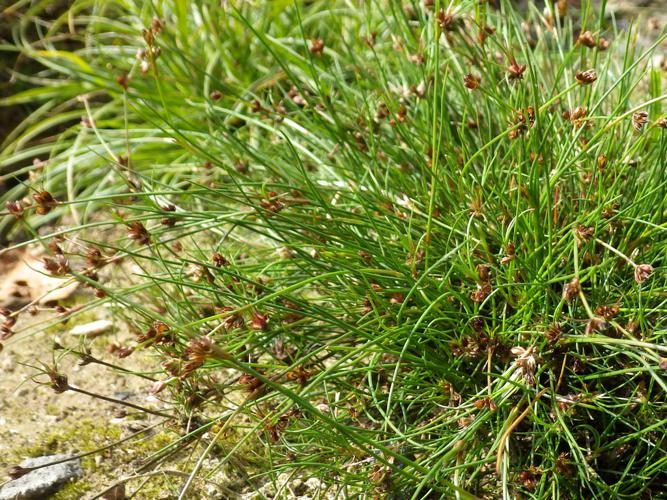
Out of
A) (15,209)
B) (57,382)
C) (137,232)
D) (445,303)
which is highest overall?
(15,209)

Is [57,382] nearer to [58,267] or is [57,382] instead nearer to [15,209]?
[58,267]

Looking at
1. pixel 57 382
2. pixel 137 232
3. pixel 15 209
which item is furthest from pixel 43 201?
pixel 57 382

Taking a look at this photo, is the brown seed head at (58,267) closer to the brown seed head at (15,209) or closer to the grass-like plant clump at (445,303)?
the grass-like plant clump at (445,303)

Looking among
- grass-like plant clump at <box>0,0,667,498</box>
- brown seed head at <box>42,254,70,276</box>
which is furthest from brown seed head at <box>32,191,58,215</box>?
brown seed head at <box>42,254,70,276</box>

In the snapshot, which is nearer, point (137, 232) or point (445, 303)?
point (137, 232)

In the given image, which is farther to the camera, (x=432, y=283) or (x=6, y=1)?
(x=6, y=1)

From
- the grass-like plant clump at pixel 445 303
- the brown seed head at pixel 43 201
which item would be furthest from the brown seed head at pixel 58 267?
the brown seed head at pixel 43 201

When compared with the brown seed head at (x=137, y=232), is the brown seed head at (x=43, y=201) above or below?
above

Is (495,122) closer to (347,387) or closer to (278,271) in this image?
(278,271)

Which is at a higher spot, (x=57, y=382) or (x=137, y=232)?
(x=137, y=232)

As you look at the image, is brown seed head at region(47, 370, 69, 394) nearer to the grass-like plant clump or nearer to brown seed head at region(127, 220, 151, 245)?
the grass-like plant clump

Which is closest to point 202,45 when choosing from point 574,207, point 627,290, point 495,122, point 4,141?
point 4,141
